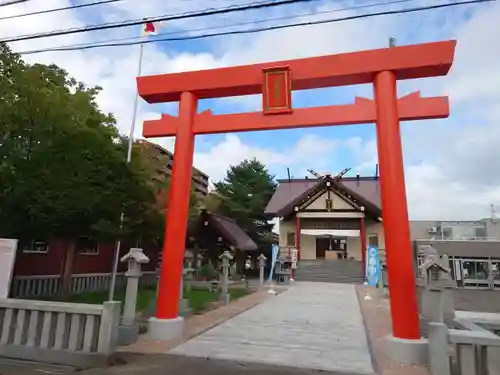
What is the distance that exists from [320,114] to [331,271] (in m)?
19.1

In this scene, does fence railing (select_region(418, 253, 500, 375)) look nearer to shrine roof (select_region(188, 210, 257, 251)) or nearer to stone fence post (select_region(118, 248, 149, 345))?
stone fence post (select_region(118, 248, 149, 345))

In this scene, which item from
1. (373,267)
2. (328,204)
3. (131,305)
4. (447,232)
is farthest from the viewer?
(447,232)

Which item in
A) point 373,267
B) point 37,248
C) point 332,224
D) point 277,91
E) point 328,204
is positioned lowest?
point 373,267

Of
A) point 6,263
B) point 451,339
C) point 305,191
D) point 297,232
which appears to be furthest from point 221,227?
point 451,339

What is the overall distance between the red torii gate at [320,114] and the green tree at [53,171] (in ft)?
5.31

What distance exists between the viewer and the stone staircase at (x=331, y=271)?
75.3 ft

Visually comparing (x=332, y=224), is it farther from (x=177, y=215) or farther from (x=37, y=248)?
(x=177, y=215)

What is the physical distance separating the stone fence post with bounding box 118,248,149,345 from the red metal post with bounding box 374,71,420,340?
429 centimetres

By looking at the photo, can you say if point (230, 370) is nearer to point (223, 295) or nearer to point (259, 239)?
point (223, 295)

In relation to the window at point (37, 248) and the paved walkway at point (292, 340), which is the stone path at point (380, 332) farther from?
the window at point (37, 248)

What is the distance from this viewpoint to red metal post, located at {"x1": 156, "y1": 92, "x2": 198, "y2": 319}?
6875mm

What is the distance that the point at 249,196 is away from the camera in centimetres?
2961

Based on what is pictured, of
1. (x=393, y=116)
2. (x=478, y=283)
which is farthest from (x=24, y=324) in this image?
(x=478, y=283)

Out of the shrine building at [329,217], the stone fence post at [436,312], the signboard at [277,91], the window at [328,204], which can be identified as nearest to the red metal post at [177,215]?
the signboard at [277,91]
